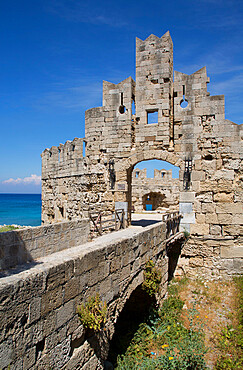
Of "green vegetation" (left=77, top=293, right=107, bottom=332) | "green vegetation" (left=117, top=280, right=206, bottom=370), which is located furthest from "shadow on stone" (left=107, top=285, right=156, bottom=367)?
"green vegetation" (left=77, top=293, right=107, bottom=332)

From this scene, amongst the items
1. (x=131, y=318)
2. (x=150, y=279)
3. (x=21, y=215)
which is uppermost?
(x=150, y=279)

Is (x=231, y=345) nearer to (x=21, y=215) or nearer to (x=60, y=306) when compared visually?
(x=60, y=306)

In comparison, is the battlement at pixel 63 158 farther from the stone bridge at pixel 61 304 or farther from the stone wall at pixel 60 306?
the stone wall at pixel 60 306

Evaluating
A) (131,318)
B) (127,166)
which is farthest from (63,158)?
(131,318)

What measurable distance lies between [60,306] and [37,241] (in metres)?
3.85

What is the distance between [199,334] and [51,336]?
17.3 ft

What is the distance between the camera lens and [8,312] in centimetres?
311

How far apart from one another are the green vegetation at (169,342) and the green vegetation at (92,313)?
8.94ft

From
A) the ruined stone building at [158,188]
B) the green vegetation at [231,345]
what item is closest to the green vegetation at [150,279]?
the green vegetation at [231,345]

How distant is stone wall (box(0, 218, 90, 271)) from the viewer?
6.68 m

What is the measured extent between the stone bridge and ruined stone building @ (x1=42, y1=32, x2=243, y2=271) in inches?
203

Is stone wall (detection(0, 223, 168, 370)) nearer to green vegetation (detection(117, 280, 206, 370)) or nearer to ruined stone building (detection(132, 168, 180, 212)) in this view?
green vegetation (detection(117, 280, 206, 370))

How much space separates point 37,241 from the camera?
7.55 metres

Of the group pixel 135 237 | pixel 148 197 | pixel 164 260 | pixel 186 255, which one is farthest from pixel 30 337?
pixel 148 197
